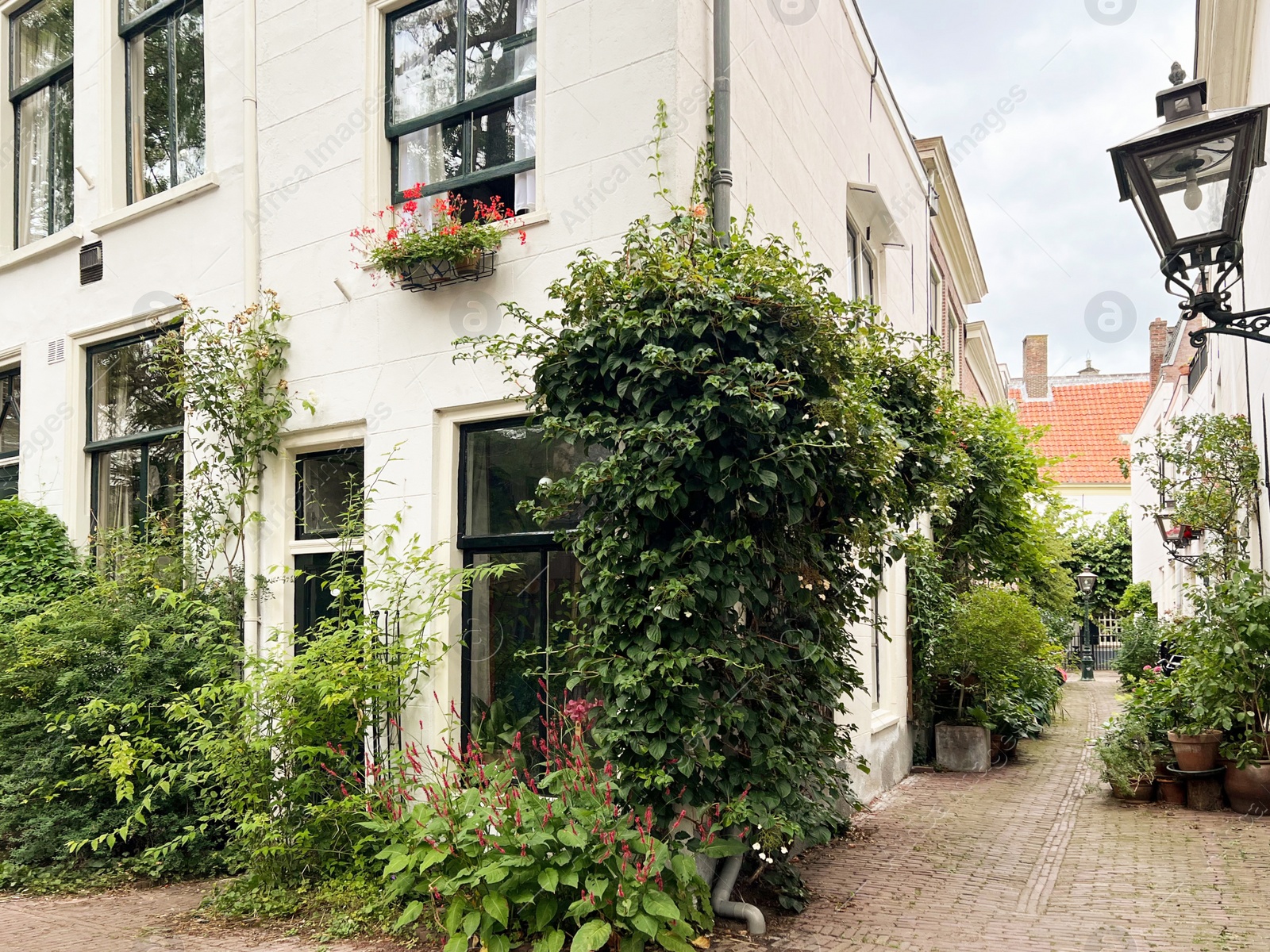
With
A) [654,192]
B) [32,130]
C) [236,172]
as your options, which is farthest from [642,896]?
[32,130]

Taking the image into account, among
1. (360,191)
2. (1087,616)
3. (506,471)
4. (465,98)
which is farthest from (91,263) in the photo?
→ (1087,616)

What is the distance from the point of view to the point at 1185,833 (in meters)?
7.44

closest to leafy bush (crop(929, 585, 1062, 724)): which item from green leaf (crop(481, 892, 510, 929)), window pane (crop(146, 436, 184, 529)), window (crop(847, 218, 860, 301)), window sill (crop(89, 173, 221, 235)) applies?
window (crop(847, 218, 860, 301))

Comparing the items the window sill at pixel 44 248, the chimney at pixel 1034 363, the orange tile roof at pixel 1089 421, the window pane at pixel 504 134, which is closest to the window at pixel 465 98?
the window pane at pixel 504 134

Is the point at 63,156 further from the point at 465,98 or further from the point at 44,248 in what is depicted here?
the point at 465,98

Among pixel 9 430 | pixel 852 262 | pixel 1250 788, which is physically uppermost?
pixel 852 262

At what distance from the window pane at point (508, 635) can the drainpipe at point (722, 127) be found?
2.30 metres

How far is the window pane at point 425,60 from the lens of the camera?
712cm

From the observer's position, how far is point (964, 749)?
10672 mm

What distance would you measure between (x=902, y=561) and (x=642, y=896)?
6.57 meters

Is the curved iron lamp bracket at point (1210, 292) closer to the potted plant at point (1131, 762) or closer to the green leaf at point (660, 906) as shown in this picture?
the green leaf at point (660, 906)

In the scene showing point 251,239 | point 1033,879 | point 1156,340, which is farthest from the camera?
point 1156,340

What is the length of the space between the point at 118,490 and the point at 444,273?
14.0 ft

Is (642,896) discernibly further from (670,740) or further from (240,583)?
(240,583)
